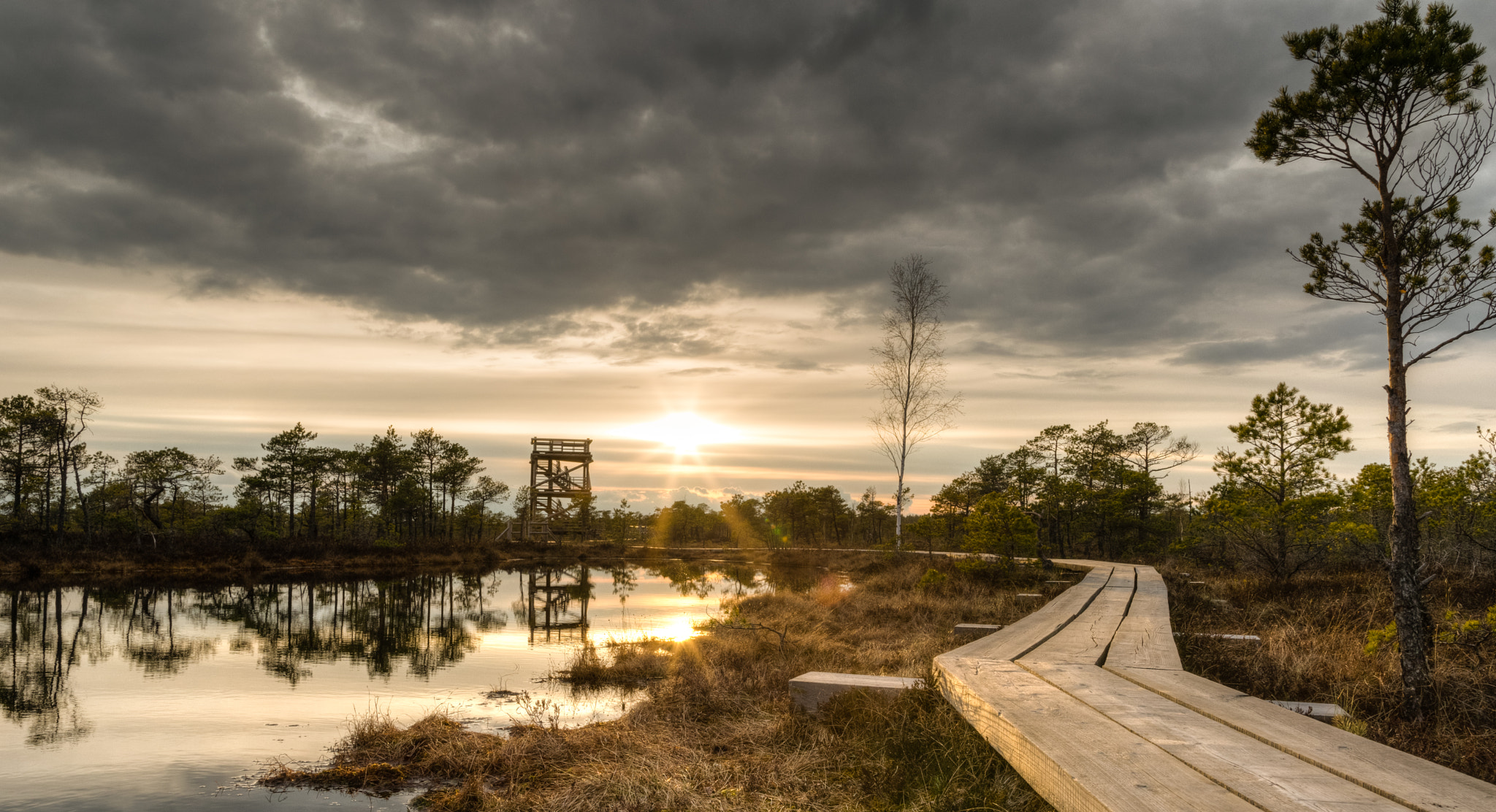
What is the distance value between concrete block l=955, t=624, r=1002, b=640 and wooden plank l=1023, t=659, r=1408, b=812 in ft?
16.5

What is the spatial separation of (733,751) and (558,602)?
1975 centimetres

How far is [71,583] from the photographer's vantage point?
2920 centimetres

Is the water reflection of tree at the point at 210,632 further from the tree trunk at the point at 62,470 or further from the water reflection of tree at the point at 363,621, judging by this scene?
the tree trunk at the point at 62,470

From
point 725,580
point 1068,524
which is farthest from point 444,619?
point 1068,524

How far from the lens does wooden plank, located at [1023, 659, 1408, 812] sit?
2.50 metres

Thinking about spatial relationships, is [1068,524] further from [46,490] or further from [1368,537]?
[46,490]

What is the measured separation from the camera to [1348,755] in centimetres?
299

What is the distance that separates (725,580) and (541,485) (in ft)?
75.2

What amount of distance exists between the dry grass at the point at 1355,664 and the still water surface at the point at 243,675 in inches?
282

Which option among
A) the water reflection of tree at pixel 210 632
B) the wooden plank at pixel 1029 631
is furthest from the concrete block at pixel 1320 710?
the water reflection of tree at pixel 210 632

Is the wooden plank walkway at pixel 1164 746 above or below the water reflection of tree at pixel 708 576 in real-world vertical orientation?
above

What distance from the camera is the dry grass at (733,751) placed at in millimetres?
4828

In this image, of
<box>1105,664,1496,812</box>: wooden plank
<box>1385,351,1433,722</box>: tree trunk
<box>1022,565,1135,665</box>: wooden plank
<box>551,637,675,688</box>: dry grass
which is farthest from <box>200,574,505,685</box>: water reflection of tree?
<box>1385,351,1433,722</box>: tree trunk

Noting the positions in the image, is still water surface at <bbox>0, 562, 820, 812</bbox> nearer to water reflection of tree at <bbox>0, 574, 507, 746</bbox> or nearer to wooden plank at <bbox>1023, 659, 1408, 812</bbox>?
water reflection of tree at <bbox>0, 574, 507, 746</bbox>
